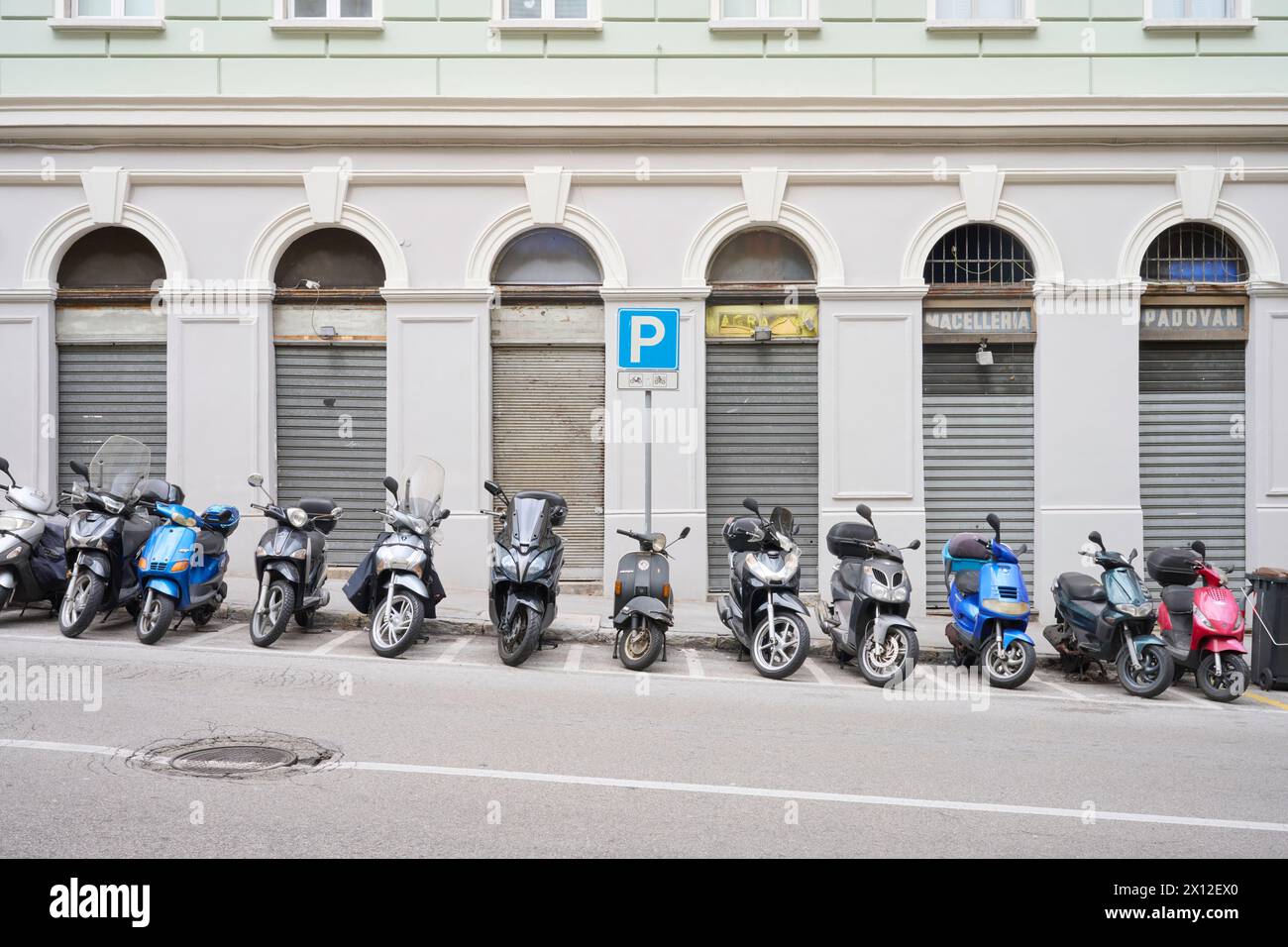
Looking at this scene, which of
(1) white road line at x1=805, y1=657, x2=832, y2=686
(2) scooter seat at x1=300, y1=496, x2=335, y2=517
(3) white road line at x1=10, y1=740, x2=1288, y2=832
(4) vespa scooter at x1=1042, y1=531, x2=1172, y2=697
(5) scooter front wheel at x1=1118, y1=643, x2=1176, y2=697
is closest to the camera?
(3) white road line at x1=10, y1=740, x2=1288, y2=832

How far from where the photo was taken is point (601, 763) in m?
6.69

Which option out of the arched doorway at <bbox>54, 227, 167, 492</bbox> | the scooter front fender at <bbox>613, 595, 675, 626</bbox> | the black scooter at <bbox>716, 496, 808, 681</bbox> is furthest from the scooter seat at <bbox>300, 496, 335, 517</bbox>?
the arched doorway at <bbox>54, 227, 167, 492</bbox>

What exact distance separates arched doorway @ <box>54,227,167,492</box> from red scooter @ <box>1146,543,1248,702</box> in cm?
1128

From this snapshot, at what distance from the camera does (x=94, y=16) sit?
13.9m

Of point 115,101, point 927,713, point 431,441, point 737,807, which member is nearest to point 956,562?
point 927,713

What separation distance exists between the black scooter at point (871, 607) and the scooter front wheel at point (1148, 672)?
1.77m

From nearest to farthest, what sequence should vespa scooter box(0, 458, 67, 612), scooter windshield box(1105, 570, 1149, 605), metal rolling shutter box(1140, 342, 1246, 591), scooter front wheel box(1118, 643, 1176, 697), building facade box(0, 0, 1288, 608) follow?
scooter front wheel box(1118, 643, 1176, 697) → scooter windshield box(1105, 570, 1149, 605) → vespa scooter box(0, 458, 67, 612) → building facade box(0, 0, 1288, 608) → metal rolling shutter box(1140, 342, 1246, 591)

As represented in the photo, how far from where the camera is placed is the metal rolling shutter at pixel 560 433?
14.0 m

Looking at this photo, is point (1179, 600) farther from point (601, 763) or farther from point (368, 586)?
point (368, 586)

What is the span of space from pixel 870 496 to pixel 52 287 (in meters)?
10.2

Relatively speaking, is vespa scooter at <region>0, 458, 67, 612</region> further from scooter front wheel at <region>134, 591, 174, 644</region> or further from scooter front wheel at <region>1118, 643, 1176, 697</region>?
scooter front wheel at <region>1118, 643, 1176, 697</region>

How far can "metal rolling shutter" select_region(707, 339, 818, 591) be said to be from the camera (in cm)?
1399

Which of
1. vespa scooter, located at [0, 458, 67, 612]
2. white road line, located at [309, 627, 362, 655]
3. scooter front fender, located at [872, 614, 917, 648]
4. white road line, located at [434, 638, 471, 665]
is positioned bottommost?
white road line, located at [434, 638, 471, 665]

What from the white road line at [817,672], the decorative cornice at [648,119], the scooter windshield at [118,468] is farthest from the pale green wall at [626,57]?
the white road line at [817,672]
